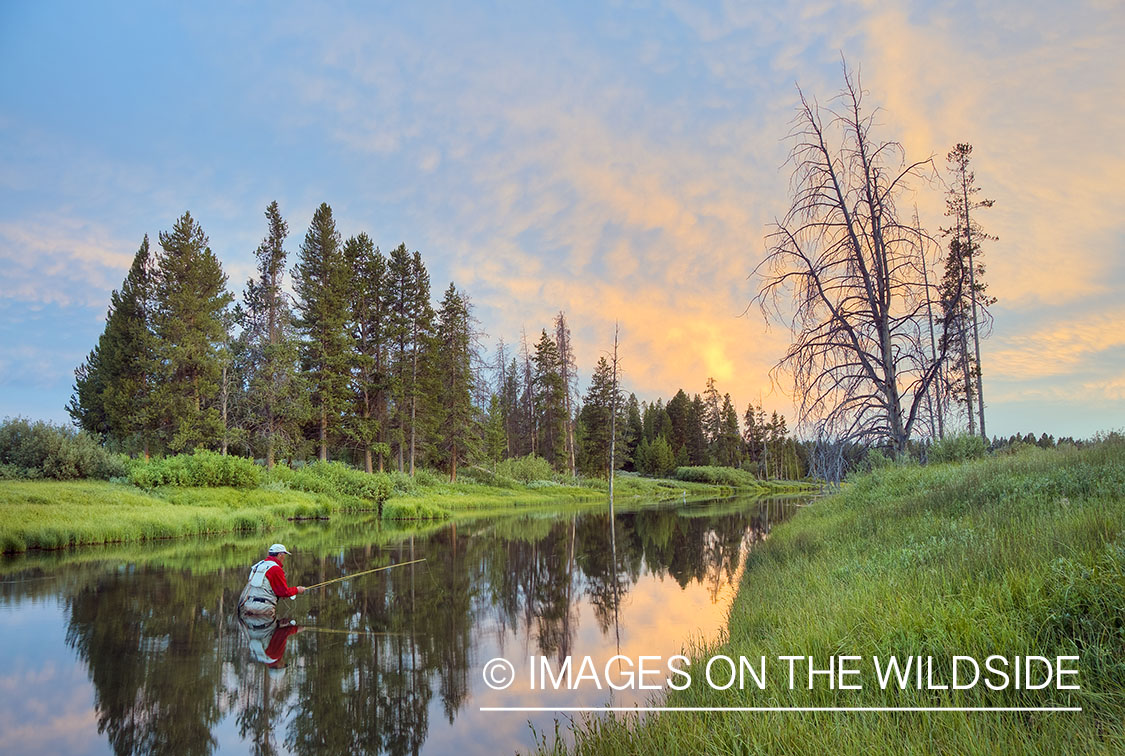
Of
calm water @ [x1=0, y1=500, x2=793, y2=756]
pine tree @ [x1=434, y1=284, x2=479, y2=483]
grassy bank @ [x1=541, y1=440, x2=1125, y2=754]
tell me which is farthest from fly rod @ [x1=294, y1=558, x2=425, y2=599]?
pine tree @ [x1=434, y1=284, x2=479, y2=483]

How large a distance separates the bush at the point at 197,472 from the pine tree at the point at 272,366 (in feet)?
28.6

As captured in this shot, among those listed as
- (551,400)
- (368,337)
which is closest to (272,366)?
(368,337)

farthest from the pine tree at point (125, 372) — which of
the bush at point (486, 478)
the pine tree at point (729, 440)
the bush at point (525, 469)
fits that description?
the pine tree at point (729, 440)

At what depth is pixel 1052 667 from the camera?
3.95 metres

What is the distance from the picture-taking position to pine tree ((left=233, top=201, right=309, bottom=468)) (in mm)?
36297

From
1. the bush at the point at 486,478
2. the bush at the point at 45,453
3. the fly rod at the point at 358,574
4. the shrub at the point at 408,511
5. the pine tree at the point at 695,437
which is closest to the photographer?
the fly rod at the point at 358,574

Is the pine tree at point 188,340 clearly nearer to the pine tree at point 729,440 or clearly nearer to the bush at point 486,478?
the bush at point 486,478

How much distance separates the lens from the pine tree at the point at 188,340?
33.8 m

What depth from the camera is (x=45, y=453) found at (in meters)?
23.2

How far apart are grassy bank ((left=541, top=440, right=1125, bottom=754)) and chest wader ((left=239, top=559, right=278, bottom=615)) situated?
6.51 metres

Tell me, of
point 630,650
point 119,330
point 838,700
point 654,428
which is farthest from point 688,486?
point 838,700

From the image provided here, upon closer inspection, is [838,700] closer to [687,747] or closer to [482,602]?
[687,747]

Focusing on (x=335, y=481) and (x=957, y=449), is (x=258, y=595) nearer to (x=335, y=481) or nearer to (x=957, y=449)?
(x=957, y=449)

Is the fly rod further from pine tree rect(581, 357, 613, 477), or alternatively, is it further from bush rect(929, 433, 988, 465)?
pine tree rect(581, 357, 613, 477)
